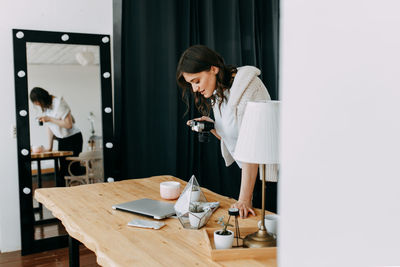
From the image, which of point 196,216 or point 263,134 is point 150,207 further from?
point 263,134

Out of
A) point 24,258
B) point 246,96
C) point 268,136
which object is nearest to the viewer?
point 268,136

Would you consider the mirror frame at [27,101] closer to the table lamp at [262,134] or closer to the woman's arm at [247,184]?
the woman's arm at [247,184]

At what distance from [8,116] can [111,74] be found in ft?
2.92

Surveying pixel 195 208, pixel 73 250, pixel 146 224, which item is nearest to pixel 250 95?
pixel 195 208

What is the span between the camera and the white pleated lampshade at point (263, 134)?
4.33ft

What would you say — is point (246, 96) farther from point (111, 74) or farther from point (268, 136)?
point (111, 74)

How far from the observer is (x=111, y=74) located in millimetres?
3611

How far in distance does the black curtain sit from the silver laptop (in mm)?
1655

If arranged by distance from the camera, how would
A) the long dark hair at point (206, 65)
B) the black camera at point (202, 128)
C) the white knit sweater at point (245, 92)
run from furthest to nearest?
1. the black camera at point (202, 128)
2. the long dark hair at point (206, 65)
3. the white knit sweater at point (245, 92)

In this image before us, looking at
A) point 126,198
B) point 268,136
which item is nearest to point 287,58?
point 268,136

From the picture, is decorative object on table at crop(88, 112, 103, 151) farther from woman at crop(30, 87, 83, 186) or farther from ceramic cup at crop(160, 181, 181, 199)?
ceramic cup at crop(160, 181, 181, 199)

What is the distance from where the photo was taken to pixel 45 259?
324cm

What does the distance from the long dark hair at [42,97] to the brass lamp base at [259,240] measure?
7.93 ft

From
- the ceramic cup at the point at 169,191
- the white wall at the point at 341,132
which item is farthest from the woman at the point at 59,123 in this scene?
the white wall at the point at 341,132
